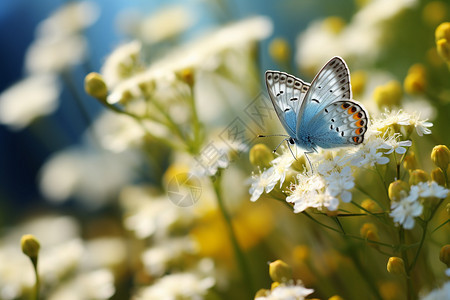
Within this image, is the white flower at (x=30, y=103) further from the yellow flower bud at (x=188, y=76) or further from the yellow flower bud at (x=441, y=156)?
the yellow flower bud at (x=441, y=156)

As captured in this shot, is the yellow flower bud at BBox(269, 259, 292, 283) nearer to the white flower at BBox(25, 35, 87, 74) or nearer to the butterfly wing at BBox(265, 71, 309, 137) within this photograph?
the butterfly wing at BBox(265, 71, 309, 137)

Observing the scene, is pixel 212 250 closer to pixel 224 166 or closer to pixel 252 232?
pixel 252 232

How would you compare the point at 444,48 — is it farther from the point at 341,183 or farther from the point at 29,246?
the point at 29,246

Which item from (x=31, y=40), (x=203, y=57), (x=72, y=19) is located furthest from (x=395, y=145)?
(x=31, y=40)

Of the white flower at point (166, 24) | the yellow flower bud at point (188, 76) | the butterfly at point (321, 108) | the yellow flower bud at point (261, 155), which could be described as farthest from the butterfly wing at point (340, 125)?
the white flower at point (166, 24)

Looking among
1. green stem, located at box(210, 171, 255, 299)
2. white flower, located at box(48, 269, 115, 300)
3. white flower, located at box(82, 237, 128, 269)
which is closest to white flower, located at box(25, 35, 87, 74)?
white flower, located at box(82, 237, 128, 269)

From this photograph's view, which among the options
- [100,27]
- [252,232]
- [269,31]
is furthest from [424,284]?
[100,27]
